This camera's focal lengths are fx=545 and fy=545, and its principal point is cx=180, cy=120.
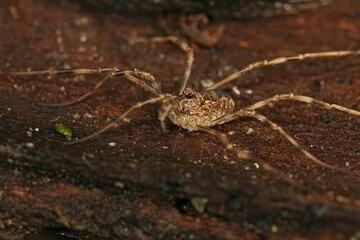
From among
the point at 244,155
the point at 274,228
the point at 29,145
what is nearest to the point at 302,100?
the point at 244,155

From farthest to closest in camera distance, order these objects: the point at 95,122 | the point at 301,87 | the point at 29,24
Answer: the point at 29,24 < the point at 301,87 < the point at 95,122

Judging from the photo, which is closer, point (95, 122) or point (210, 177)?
point (210, 177)

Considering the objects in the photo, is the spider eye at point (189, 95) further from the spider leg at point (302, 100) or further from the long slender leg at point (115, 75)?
the spider leg at point (302, 100)

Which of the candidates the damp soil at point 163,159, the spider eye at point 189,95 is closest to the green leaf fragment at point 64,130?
the damp soil at point 163,159

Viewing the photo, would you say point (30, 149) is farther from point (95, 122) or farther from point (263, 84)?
point (263, 84)

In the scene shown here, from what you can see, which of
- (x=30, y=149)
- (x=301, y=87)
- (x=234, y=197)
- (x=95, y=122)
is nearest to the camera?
(x=234, y=197)

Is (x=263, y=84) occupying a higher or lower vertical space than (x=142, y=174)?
higher

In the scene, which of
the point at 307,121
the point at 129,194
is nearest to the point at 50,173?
the point at 129,194
